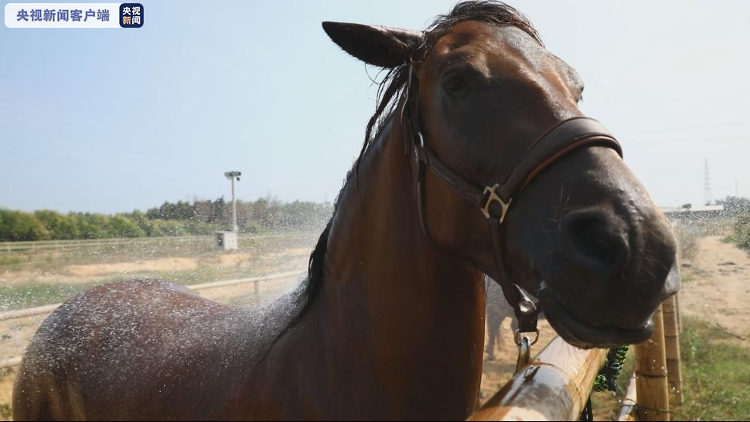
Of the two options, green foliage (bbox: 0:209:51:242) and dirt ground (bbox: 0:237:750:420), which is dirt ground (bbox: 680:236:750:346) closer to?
dirt ground (bbox: 0:237:750:420)

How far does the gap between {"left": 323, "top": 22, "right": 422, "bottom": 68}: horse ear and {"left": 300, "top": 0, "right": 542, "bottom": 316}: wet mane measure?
0.05 meters

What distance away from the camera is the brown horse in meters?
1.14

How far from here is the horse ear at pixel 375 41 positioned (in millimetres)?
1759

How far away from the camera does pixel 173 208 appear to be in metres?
35.9

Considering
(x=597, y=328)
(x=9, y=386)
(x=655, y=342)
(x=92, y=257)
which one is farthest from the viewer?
(x=92, y=257)

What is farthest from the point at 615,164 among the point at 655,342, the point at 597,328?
the point at 655,342

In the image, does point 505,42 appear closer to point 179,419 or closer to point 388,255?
point 388,255

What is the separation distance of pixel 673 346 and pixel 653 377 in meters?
2.75

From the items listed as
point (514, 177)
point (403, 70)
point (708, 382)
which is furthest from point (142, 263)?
point (514, 177)

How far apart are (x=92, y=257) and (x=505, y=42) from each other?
25763 mm

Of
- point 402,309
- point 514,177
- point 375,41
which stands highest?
point 375,41

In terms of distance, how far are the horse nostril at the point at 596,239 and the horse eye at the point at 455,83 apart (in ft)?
1.97

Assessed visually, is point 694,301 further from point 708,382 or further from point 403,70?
point 403,70

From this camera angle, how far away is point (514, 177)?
4.30 ft
